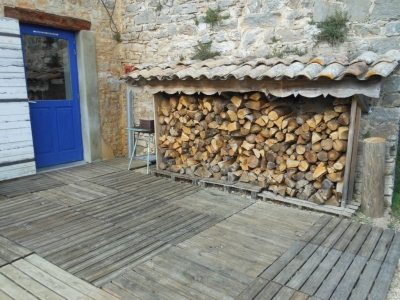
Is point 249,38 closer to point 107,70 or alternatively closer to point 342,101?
point 342,101

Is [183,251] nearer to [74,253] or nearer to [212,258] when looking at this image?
[212,258]

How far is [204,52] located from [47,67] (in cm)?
269

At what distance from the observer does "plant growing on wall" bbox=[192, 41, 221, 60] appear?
5.25 meters

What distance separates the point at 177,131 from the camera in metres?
4.95

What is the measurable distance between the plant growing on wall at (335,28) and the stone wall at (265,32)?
70mm

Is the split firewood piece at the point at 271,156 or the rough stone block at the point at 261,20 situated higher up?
the rough stone block at the point at 261,20

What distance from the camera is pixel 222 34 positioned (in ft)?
16.8

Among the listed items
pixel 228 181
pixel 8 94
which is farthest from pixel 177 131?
pixel 8 94

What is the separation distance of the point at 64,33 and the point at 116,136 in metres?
2.10

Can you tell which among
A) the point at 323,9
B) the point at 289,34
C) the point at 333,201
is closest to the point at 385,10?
the point at 323,9

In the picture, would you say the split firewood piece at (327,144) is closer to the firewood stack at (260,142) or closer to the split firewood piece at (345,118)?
the firewood stack at (260,142)

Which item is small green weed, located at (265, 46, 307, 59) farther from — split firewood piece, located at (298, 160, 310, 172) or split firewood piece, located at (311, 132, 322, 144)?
split firewood piece, located at (298, 160, 310, 172)

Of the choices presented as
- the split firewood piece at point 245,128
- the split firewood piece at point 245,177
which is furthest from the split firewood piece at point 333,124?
the split firewood piece at point 245,177

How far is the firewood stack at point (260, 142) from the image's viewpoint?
3705 millimetres
